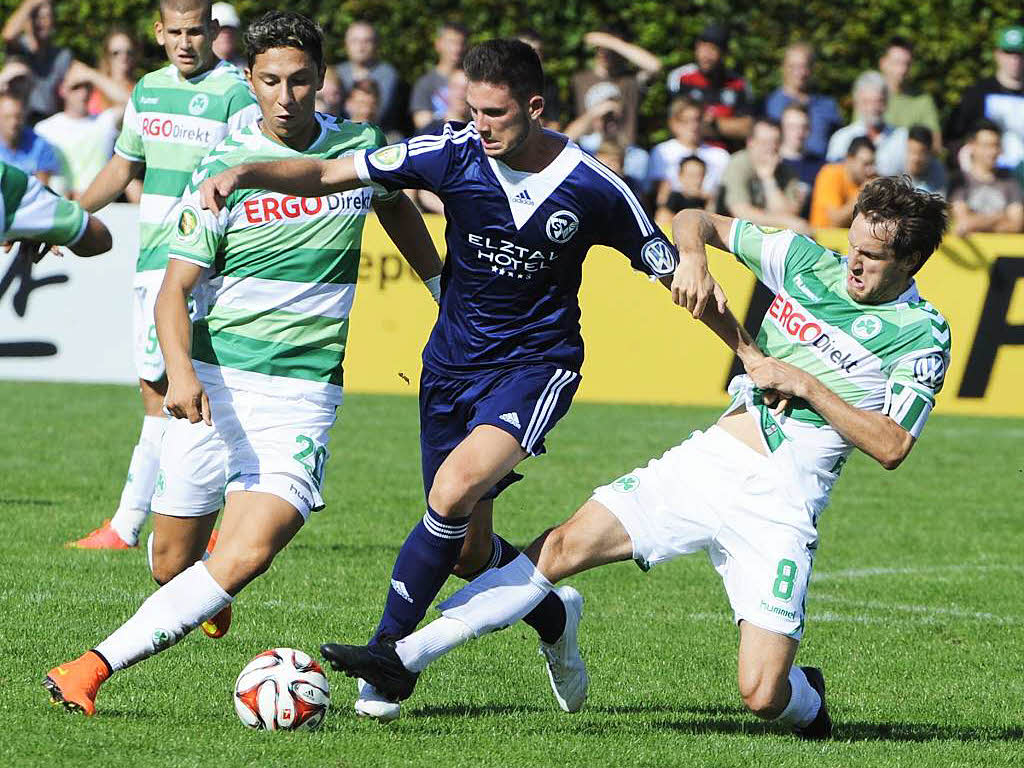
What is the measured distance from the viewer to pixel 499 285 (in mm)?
5957

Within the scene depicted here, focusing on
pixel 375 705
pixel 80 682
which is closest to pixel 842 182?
pixel 375 705

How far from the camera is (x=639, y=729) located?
580 centimetres

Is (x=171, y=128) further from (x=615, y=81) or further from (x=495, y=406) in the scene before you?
(x=615, y=81)

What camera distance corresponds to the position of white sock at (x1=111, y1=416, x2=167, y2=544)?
8.58 m

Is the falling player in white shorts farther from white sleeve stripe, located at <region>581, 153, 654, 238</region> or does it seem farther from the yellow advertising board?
the yellow advertising board

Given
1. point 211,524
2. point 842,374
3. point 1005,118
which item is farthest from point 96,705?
point 1005,118

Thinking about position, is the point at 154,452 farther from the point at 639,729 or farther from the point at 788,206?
the point at 788,206

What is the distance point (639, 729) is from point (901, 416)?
1312 mm

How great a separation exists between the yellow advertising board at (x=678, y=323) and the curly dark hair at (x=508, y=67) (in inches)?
326

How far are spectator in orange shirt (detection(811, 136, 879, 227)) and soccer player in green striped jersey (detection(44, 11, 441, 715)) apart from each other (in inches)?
367

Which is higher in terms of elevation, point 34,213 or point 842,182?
point 34,213

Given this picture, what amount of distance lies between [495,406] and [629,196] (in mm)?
838

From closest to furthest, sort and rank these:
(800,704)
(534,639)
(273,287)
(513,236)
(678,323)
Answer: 1. (800,704)
2. (513,236)
3. (273,287)
4. (534,639)
5. (678,323)

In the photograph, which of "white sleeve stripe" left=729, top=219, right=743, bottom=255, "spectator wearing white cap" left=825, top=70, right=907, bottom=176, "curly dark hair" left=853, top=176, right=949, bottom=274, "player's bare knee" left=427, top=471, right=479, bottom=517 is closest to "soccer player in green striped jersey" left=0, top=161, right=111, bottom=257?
"player's bare knee" left=427, top=471, right=479, bottom=517
